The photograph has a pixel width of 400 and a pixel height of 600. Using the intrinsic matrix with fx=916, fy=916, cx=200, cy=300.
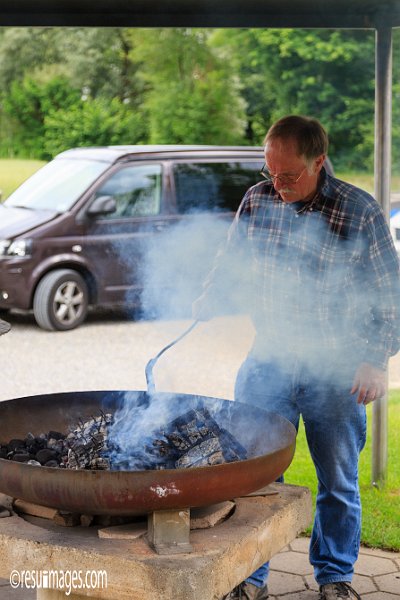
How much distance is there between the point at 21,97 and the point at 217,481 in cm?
1880

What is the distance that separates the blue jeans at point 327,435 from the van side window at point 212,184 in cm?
655

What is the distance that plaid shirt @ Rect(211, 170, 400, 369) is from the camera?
302cm

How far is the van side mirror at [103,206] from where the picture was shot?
29.4 feet

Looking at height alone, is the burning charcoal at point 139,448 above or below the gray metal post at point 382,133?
below

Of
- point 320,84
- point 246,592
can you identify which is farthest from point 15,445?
point 320,84

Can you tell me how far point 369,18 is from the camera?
375 cm

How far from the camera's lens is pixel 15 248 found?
875cm

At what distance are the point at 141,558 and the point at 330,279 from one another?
1230mm

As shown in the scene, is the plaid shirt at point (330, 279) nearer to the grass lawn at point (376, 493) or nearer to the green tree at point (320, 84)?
the grass lawn at point (376, 493)

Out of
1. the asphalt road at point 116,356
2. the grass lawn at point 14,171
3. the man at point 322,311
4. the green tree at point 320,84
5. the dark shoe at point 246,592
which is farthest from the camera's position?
the green tree at point 320,84

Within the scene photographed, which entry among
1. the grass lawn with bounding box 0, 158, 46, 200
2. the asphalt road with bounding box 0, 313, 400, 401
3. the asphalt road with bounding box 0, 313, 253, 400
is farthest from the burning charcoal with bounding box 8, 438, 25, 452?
the grass lawn with bounding box 0, 158, 46, 200

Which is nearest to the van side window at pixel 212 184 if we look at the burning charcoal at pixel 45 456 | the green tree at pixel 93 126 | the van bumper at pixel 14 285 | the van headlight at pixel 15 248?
the van headlight at pixel 15 248

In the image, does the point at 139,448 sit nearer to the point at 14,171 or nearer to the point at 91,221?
the point at 91,221

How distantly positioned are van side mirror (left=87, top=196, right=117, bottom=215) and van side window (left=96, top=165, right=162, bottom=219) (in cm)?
10
